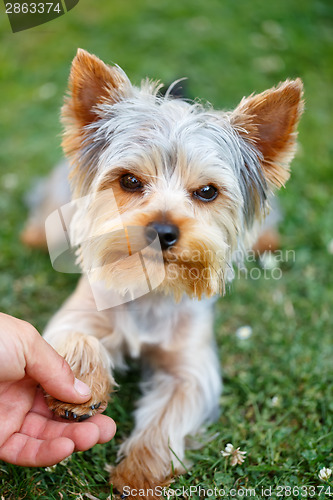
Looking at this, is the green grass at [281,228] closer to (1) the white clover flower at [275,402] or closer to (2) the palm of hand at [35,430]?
(1) the white clover flower at [275,402]

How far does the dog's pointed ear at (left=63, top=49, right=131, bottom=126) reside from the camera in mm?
2857

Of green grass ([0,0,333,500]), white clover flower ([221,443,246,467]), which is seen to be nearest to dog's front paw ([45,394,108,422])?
green grass ([0,0,333,500])

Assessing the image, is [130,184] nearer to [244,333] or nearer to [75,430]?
[75,430]

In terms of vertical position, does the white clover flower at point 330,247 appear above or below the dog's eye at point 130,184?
below

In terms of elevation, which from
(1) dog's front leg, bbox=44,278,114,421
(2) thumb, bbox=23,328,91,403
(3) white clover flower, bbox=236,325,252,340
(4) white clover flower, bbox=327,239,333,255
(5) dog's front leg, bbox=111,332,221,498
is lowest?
(4) white clover flower, bbox=327,239,333,255

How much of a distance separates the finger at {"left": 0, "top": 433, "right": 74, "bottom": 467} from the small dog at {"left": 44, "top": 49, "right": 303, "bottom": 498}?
22 cm

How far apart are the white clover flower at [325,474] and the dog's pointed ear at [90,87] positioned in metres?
2.65

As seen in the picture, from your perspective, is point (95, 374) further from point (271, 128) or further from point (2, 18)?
point (2, 18)

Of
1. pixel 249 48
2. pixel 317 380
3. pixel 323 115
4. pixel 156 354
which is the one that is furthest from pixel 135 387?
pixel 249 48

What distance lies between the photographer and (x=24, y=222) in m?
5.39

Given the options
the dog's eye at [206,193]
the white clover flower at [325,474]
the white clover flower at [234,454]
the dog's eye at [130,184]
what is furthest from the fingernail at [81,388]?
the white clover flower at [325,474]

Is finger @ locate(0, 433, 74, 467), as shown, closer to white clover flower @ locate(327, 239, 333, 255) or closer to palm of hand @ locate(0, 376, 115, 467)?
palm of hand @ locate(0, 376, 115, 467)

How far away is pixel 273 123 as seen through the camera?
9.84ft

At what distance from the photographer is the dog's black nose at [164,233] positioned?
2.58m
